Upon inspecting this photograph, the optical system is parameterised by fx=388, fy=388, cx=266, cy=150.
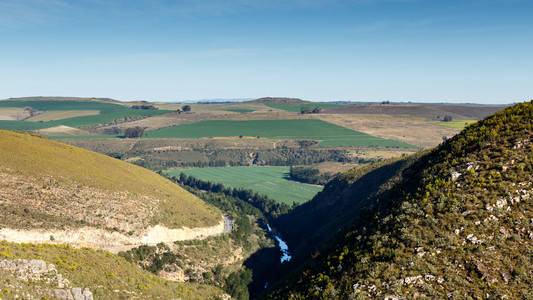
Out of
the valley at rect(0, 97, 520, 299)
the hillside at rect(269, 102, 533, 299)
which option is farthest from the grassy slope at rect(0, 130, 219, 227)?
the hillside at rect(269, 102, 533, 299)

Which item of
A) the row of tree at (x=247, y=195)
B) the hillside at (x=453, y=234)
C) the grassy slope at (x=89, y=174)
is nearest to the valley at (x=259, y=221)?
the hillside at (x=453, y=234)

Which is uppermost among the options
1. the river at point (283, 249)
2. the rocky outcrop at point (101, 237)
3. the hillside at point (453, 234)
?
the hillside at point (453, 234)

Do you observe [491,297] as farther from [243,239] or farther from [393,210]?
[243,239]

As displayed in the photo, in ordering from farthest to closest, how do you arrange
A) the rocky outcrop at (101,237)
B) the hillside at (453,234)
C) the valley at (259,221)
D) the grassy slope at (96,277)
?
the rocky outcrop at (101,237)
the grassy slope at (96,277)
the valley at (259,221)
the hillside at (453,234)

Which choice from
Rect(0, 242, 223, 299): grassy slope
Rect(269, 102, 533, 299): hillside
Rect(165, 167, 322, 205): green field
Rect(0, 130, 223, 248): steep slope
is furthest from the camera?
Rect(165, 167, 322, 205): green field

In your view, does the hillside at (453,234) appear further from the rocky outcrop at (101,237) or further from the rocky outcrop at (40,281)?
the rocky outcrop at (101,237)

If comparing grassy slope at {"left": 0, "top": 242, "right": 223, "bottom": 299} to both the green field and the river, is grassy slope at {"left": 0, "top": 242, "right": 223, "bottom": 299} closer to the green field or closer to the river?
the river

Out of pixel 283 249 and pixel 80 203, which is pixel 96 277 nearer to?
pixel 80 203
